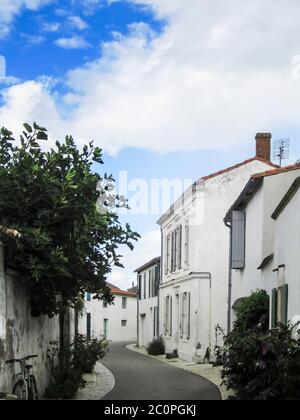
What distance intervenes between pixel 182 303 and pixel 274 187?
493 inches

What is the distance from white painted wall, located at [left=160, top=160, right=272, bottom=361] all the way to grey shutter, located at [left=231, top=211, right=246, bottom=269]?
589 centimetres

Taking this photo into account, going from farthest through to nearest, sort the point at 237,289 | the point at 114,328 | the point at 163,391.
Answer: the point at 114,328 → the point at 237,289 → the point at 163,391

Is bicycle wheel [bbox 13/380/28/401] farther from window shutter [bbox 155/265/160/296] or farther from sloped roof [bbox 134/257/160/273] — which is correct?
sloped roof [bbox 134/257/160/273]

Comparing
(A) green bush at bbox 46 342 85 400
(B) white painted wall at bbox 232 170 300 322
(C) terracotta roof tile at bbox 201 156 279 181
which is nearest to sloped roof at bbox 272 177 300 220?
(B) white painted wall at bbox 232 170 300 322

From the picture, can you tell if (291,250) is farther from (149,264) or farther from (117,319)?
(117,319)

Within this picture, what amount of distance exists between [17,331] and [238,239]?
9.03 meters

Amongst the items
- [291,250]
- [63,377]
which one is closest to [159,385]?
[63,377]

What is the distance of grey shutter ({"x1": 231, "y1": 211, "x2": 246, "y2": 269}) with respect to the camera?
17.6 m

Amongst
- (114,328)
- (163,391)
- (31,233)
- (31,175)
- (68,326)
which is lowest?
(114,328)

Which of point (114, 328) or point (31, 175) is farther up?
point (31, 175)

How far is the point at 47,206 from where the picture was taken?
10227 millimetres

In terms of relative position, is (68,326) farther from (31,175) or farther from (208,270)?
(208,270)
